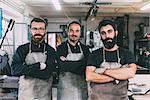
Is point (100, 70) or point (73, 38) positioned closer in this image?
point (100, 70)

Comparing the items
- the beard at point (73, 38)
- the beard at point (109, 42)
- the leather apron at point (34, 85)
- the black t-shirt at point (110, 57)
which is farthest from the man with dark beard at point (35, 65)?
the beard at point (109, 42)

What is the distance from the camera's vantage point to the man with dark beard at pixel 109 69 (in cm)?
256

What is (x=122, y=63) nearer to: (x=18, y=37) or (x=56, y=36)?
(x=18, y=37)

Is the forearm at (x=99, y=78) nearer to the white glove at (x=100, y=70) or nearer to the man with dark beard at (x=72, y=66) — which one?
the white glove at (x=100, y=70)

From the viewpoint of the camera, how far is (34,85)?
287 cm

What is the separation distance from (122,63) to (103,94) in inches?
14.8

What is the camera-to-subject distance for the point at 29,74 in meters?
2.79

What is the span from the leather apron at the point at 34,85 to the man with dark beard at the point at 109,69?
567 millimetres

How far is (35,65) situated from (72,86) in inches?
21.3

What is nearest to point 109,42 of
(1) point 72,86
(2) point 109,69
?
(2) point 109,69

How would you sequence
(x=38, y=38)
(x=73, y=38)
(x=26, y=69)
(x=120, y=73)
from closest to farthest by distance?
(x=120, y=73), (x=26, y=69), (x=38, y=38), (x=73, y=38)

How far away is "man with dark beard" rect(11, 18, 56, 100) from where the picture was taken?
2777 millimetres

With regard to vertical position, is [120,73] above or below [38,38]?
below

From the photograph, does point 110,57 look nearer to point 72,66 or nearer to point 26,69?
point 72,66
